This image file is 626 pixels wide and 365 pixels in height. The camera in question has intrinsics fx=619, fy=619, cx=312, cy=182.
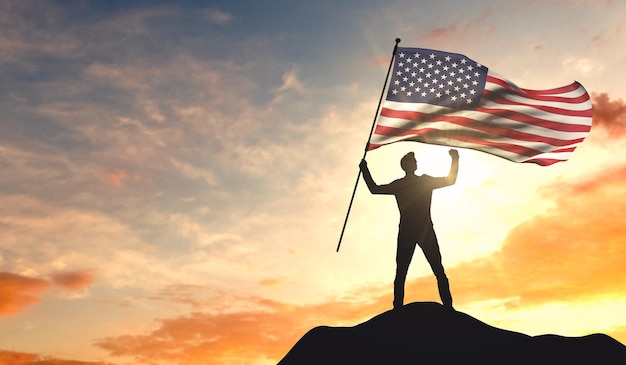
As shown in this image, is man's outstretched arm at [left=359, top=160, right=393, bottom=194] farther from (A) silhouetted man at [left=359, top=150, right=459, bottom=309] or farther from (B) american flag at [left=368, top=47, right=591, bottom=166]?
(B) american flag at [left=368, top=47, right=591, bottom=166]

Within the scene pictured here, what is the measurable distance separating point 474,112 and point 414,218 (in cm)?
260

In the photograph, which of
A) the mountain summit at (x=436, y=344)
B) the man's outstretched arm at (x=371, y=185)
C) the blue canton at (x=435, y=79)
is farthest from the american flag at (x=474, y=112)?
the mountain summit at (x=436, y=344)

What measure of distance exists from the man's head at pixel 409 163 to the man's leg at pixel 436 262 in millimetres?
1327

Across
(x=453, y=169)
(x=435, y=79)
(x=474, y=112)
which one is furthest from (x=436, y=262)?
(x=435, y=79)

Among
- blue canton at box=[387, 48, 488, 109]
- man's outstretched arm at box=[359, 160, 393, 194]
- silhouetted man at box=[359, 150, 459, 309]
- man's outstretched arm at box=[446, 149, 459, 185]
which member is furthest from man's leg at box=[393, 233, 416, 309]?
blue canton at box=[387, 48, 488, 109]

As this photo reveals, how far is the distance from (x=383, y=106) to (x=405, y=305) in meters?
4.23

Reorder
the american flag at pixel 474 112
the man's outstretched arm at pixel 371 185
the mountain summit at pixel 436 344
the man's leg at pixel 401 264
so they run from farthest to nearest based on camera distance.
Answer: the man's outstretched arm at pixel 371 185 → the american flag at pixel 474 112 → the man's leg at pixel 401 264 → the mountain summit at pixel 436 344

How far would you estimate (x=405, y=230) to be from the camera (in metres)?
12.7

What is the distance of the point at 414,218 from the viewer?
12773mm

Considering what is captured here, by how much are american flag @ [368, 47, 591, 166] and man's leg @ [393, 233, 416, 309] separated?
2069 mm

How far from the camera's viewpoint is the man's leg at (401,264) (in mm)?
12681

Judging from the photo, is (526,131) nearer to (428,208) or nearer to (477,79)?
(477,79)

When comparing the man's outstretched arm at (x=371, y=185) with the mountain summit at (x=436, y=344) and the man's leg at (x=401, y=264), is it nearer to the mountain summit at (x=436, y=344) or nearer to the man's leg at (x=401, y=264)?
the man's leg at (x=401, y=264)

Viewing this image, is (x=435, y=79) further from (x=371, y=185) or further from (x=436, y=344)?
(x=436, y=344)
